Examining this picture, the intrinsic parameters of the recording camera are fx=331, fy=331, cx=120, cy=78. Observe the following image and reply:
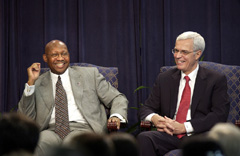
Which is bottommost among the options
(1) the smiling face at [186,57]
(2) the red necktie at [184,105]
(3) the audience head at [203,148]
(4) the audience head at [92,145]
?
A: (2) the red necktie at [184,105]

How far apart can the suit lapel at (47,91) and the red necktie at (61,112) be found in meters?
0.05

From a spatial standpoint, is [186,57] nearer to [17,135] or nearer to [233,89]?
[233,89]

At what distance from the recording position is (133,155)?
0.63 m

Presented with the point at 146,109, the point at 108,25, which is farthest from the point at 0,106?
the point at 146,109

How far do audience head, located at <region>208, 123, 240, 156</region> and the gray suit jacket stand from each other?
2.19m

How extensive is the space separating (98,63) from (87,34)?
1.23ft

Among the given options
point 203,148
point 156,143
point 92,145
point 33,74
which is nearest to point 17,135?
point 92,145

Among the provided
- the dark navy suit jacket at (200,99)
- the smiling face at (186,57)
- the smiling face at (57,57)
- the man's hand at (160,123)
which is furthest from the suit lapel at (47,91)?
the smiling face at (186,57)

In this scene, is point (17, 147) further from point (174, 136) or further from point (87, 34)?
point (87, 34)

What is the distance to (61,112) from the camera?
2.87 meters

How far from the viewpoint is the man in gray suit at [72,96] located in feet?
9.27

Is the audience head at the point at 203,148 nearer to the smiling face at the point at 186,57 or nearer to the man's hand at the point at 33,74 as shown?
the smiling face at the point at 186,57

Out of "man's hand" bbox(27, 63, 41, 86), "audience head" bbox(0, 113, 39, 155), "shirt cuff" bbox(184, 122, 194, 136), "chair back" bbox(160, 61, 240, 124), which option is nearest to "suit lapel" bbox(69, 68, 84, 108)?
"man's hand" bbox(27, 63, 41, 86)

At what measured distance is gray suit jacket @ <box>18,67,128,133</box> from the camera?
112 inches
